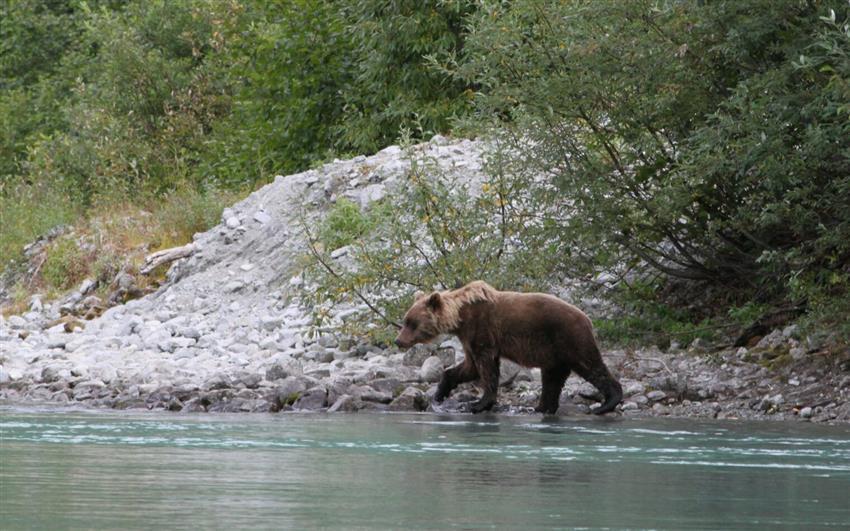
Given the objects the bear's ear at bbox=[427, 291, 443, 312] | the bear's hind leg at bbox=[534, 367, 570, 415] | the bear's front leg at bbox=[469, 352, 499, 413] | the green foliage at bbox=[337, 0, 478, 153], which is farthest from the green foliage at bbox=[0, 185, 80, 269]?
the bear's hind leg at bbox=[534, 367, 570, 415]

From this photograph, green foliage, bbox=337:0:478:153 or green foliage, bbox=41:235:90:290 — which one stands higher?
green foliage, bbox=337:0:478:153

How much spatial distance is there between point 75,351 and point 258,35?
12.9m

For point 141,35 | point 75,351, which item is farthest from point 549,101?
point 141,35

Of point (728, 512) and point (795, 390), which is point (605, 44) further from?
point (728, 512)

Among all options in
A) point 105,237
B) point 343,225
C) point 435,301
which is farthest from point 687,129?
point 105,237

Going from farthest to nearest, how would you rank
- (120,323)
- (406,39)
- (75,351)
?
(406,39), (120,323), (75,351)

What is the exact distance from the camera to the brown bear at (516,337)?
13.2 m

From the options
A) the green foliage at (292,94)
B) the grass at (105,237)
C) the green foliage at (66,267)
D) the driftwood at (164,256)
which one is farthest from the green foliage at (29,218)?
the driftwood at (164,256)

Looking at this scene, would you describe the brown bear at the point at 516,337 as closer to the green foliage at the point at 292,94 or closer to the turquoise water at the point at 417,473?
the turquoise water at the point at 417,473

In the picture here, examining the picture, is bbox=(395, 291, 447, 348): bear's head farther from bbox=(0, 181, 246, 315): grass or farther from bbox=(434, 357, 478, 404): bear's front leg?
bbox=(0, 181, 246, 315): grass

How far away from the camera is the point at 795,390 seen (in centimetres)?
1388

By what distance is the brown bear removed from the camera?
13180 millimetres

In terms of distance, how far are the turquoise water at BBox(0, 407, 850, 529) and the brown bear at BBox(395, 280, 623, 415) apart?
0.89 m

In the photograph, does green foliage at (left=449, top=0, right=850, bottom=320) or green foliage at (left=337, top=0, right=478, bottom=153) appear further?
green foliage at (left=337, top=0, right=478, bottom=153)
